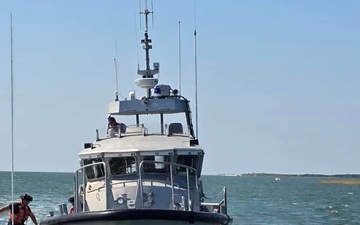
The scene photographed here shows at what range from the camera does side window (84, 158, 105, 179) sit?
18595 mm

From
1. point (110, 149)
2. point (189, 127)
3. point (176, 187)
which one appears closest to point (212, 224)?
point (176, 187)

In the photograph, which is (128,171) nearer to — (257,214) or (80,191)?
(80,191)

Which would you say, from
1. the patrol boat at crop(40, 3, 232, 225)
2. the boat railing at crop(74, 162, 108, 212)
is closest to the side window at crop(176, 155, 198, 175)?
the patrol boat at crop(40, 3, 232, 225)

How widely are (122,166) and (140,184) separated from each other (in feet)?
3.94

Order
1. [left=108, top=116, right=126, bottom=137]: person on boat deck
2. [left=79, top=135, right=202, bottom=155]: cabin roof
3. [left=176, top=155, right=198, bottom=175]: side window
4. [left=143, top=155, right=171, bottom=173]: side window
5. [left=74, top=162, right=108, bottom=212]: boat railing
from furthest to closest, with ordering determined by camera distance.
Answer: [left=108, top=116, right=126, bottom=137]: person on boat deck
[left=176, top=155, right=198, bottom=175]: side window
[left=143, top=155, right=171, bottom=173]: side window
[left=79, top=135, right=202, bottom=155]: cabin roof
[left=74, top=162, right=108, bottom=212]: boat railing

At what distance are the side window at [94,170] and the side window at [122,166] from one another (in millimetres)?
288

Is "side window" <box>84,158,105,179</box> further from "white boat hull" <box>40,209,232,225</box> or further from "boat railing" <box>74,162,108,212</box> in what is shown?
"white boat hull" <box>40,209,232,225</box>

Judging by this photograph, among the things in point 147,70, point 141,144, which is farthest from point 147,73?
point 141,144

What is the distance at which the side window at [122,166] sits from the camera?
18.3 meters

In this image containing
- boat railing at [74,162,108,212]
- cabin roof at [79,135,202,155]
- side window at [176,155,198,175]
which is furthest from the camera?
side window at [176,155,198,175]

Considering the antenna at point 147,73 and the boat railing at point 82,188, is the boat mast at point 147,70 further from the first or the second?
the boat railing at point 82,188

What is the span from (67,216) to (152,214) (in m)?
1.85

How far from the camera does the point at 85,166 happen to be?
57.4 ft

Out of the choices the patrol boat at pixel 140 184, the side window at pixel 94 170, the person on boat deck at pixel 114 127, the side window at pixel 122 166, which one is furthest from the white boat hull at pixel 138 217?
the person on boat deck at pixel 114 127
